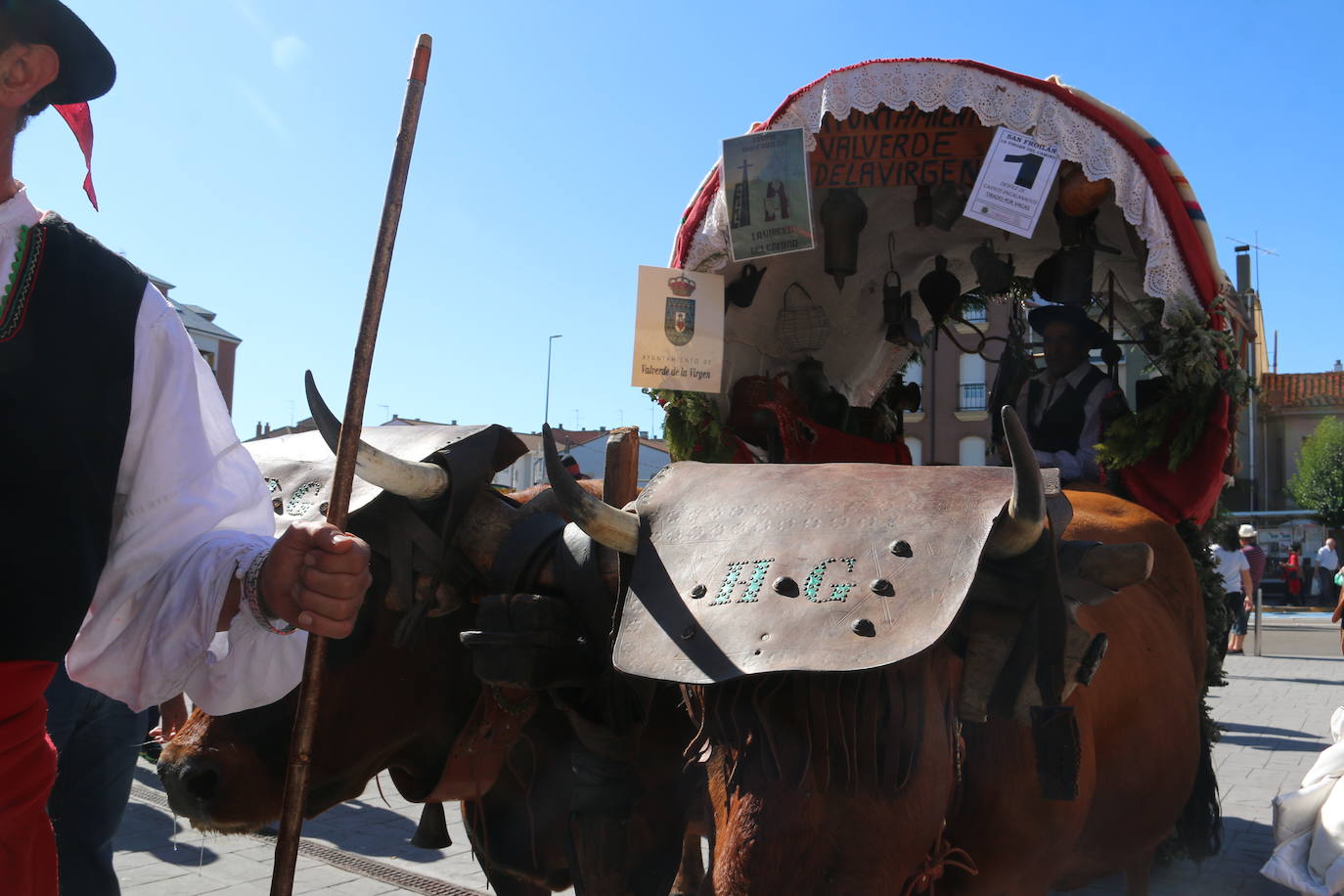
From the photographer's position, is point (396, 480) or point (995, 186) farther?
point (995, 186)

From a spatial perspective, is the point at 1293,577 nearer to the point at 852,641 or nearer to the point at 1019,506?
the point at 1019,506

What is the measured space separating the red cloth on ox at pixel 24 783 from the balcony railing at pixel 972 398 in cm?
2815

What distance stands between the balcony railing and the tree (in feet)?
40.0

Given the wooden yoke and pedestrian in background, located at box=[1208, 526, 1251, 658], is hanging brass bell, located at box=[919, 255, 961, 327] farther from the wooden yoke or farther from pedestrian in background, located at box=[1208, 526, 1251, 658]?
pedestrian in background, located at box=[1208, 526, 1251, 658]

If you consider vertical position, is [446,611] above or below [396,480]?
below

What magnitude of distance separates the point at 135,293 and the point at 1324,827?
4.26 meters

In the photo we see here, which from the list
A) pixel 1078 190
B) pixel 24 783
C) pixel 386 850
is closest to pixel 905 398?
pixel 1078 190

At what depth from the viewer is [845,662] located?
6.33ft

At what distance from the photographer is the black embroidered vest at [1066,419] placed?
4.79m

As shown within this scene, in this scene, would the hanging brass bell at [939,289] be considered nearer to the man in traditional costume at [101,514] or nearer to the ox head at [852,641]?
the ox head at [852,641]

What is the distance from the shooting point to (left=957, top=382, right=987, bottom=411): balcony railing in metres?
29.4

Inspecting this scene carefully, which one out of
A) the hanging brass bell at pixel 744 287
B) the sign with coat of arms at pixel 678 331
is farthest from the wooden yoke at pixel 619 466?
the hanging brass bell at pixel 744 287

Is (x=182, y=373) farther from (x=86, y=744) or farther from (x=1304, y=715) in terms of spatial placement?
(x=1304, y=715)

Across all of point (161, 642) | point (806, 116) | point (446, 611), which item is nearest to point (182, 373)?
point (161, 642)
